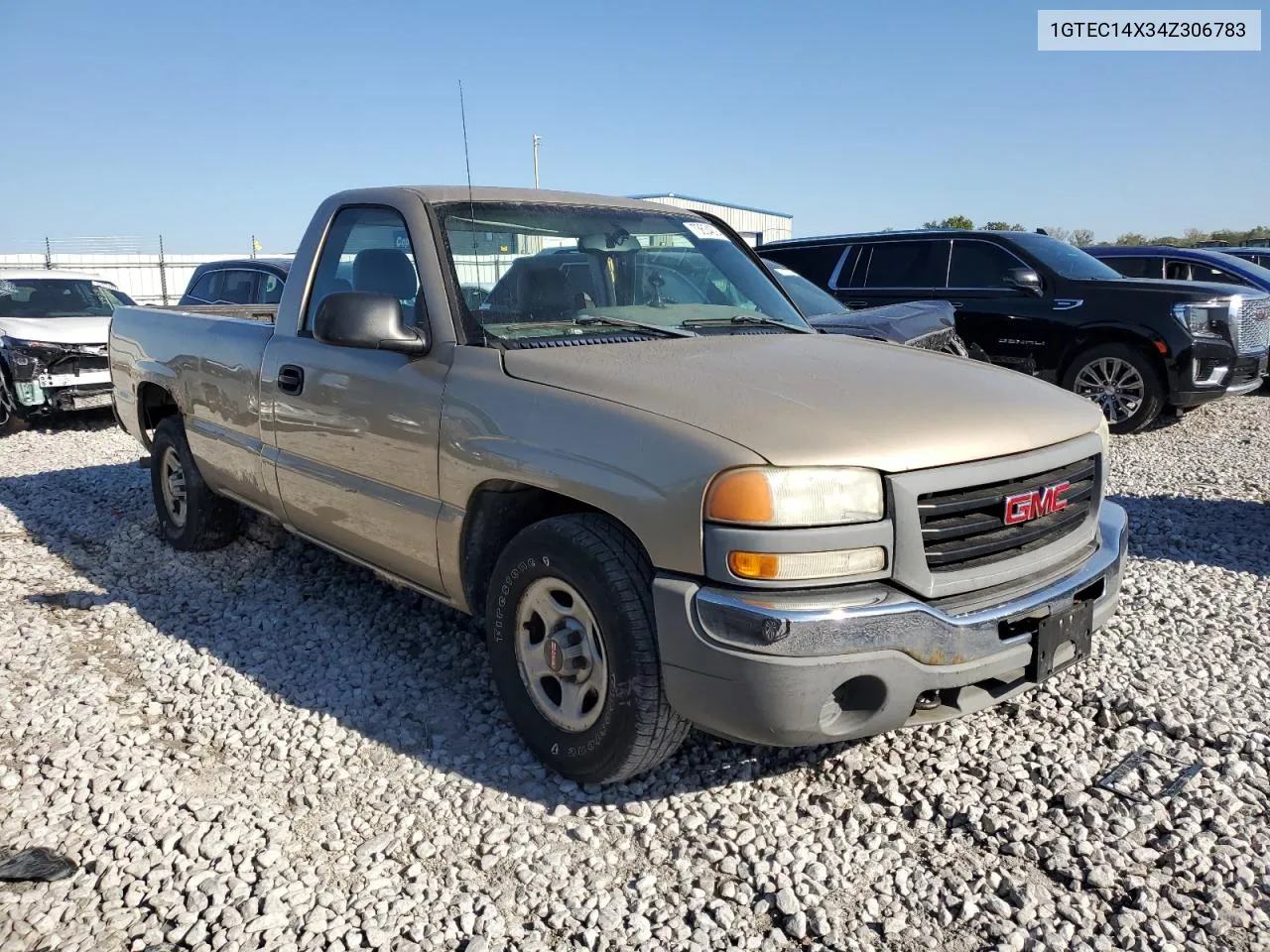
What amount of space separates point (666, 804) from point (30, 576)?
406cm

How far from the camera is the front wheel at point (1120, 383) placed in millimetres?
8859

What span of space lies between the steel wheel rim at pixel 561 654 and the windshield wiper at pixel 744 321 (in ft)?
4.09

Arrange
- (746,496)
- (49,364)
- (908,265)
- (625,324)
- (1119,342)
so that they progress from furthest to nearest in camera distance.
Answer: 1. (908,265)
2. (49,364)
3. (1119,342)
4. (625,324)
5. (746,496)

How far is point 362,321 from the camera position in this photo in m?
3.21

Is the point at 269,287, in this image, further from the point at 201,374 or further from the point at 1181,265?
the point at 1181,265

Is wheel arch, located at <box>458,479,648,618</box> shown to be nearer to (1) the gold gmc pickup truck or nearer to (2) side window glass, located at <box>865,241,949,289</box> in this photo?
(1) the gold gmc pickup truck

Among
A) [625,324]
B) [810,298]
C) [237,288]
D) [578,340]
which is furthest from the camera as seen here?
[237,288]

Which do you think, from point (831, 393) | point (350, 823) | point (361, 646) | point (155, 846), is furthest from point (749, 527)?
point (361, 646)

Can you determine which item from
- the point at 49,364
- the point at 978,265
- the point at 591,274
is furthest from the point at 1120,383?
the point at 49,364

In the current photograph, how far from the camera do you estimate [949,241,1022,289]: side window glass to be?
30.7 feet

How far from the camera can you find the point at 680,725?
2.84 metres

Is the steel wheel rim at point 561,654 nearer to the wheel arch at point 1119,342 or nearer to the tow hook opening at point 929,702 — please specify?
the tow hook opening at point 929,702

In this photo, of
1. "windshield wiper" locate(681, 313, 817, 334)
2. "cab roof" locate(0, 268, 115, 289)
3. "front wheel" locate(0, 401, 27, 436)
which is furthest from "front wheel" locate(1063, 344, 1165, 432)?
"cab roof" locate(0, 268, 115, 289)

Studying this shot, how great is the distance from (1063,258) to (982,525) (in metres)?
7.74
